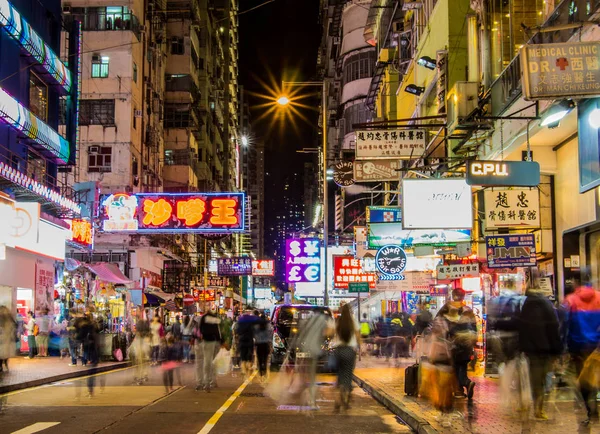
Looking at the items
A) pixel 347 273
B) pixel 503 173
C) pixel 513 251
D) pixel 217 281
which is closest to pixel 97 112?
pixel 347 273

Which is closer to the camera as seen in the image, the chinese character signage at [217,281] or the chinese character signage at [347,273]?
the chinese character signage at [347,273]

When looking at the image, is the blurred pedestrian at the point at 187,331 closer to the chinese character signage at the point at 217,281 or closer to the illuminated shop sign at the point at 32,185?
the illuminated shop sign at the point at 32,185

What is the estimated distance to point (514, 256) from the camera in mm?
16766

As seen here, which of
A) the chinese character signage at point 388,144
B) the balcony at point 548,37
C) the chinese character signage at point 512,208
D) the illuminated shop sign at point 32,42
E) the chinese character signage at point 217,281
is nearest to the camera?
the balcony at point 548,37

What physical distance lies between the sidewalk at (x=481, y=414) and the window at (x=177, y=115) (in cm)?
4806

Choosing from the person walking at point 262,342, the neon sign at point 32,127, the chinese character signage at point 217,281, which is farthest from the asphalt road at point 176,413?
the chinese character signage at point 217,281

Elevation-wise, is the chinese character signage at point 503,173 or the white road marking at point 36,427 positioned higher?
the chinese character signage at point 503,173

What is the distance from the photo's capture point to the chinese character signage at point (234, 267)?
202 feet

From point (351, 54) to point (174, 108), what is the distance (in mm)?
16008

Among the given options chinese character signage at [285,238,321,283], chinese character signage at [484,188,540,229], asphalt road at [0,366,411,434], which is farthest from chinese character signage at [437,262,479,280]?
chinese character signage at [285,238,321,283]

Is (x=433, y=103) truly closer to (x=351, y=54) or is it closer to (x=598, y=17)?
(x=598, y=17)

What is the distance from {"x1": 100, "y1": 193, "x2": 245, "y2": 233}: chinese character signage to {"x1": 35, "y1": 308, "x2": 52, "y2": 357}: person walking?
6333 mm

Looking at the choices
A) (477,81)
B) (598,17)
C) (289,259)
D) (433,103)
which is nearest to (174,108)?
(289,259)

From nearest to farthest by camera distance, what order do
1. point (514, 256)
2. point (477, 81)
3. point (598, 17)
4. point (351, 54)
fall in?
point (598, 17) → point (514, 256) → point (477, 81) → point (351, 54)
